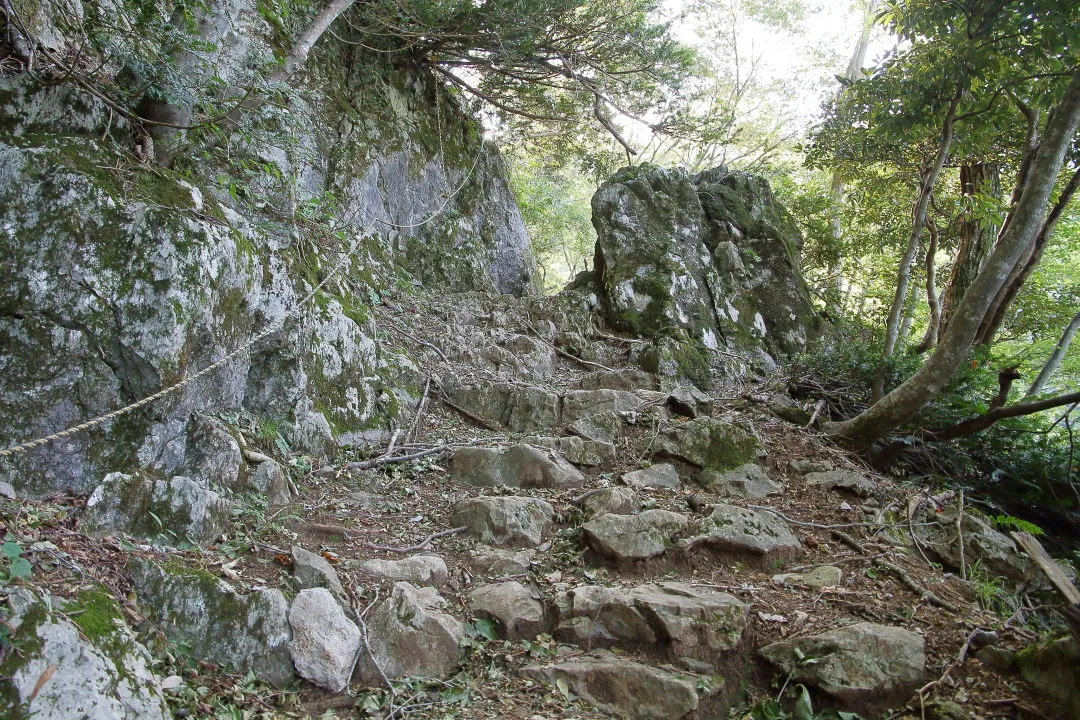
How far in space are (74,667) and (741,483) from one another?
4.81m

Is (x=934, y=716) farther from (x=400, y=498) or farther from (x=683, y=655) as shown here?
(x=400, y=498)

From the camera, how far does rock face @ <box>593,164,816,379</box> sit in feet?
32.0

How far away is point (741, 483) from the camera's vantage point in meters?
5.37

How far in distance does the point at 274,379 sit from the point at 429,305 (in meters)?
4.09

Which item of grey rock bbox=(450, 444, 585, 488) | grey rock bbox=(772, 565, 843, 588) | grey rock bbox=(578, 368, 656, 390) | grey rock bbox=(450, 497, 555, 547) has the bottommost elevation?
grey rock bbox=(450, 497, 555, 547)

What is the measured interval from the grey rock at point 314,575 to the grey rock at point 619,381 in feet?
15.9

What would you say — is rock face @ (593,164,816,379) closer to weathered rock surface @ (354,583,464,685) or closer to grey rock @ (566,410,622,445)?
grey rock @ (566,410,622,445)

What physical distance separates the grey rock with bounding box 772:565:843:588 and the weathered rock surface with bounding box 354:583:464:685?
219 centimetres

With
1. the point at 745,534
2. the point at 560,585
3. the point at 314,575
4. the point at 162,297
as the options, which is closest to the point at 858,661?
the point at 745,534

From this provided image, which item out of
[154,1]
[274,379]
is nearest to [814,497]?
[274,379]

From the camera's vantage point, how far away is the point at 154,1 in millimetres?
4777

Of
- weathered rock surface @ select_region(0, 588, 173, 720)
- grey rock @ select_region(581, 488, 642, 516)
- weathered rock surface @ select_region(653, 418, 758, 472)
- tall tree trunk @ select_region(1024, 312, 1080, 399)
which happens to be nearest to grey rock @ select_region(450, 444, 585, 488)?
grey rock @ select_region(581, 488, 642, 516)

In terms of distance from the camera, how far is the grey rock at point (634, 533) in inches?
163

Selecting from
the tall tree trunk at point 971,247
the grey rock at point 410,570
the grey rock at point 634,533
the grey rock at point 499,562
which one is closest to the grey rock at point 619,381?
the grey rock at point 634,533
